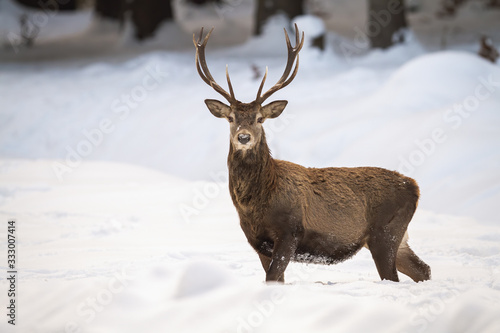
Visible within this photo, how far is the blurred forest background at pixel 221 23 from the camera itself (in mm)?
15086

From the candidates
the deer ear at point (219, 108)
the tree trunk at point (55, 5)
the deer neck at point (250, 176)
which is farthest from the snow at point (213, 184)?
the tree trunk at point (55, 5)

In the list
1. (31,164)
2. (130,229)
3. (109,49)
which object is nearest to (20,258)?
(130,229)

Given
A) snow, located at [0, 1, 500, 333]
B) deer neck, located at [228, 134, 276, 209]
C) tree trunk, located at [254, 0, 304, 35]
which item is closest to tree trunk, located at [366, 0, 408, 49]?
snow, located at [0, 1, 500, 333]

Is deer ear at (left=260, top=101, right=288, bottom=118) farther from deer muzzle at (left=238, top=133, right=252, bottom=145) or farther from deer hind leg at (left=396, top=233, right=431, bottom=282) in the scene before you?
deer hind leg at (left=396, top=233, right=431, bottom=282)

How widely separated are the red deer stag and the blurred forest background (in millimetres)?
8303

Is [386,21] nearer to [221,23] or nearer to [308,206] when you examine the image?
[221,23]

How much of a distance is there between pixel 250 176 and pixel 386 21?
10.3m

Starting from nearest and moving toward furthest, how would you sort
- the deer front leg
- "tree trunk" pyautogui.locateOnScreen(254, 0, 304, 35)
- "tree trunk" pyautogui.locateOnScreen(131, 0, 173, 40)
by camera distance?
the deer front leg, "tree trunk" pyautogui.locateOnScreen(254, 0, 304, 35), "tree trunk" pyautogui.locateOnScreen(131, 0, 173, 40)

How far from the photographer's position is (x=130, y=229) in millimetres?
8102

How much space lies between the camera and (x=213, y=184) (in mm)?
9977

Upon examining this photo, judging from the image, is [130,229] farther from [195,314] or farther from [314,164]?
[195,314]

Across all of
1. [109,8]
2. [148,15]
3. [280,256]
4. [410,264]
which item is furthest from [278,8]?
[280,256]

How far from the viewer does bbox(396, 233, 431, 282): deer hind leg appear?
570 cm

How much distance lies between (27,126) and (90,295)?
9.23 m
